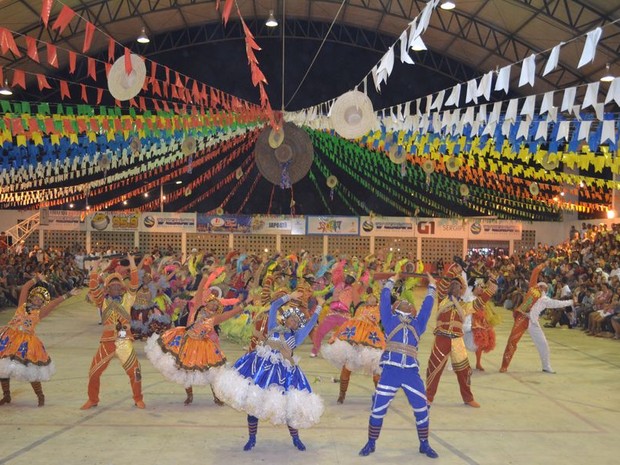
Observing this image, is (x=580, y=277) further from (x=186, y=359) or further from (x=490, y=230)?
(x=186, y=359)

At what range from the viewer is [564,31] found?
20141 mm

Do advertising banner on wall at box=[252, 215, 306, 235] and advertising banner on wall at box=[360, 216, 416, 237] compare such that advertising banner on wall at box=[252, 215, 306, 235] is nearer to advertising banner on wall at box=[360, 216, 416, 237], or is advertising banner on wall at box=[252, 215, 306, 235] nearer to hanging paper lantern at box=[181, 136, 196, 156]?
advertising banner on wall at box=[360, 216, 416, 237]

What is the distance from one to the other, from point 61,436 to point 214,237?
79.1 feet

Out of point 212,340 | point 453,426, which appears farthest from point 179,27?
point 453,426

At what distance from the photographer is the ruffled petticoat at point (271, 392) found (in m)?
6.33

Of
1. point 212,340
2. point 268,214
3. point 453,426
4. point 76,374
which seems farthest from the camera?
point 268,214

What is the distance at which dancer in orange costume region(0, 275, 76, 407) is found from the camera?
796 centimetres

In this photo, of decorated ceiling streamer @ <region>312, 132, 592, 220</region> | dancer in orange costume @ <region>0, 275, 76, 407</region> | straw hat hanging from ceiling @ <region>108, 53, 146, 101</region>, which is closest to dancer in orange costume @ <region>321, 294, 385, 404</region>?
dancer in orange costume @ <region>0, 275, 76, 407</region>

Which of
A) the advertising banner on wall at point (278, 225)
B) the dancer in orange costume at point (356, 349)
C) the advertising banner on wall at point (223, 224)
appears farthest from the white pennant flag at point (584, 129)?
the advertising banner on wall at point (223, 224)

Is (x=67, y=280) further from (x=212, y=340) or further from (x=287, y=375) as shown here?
(x=287, y=375)

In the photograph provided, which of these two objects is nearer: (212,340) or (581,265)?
(212,340)

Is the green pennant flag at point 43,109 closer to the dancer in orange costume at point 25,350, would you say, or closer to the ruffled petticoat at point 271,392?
the dancer in orange costume at point 25,350

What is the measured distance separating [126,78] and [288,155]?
7456mm

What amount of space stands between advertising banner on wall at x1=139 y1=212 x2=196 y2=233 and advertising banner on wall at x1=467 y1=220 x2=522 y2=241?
12611mm
